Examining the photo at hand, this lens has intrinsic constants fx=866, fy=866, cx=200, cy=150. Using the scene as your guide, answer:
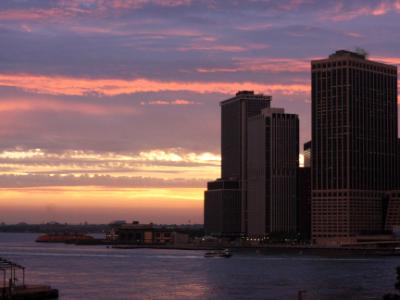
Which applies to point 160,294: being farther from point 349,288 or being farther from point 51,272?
point 51,272

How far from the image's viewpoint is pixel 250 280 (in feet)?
531

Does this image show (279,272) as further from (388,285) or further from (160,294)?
(160,294)

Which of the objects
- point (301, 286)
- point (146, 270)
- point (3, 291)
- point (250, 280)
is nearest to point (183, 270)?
point (146, 270)

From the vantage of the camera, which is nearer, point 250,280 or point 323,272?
point 250,280

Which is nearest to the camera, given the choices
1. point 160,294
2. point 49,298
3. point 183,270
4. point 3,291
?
point 3,291

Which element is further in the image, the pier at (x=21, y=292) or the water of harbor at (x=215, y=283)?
the water of harbor at (x=215, y=283)

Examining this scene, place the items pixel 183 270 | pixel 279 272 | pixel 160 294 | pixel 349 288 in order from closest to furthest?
pixel 160 294, pixel 349 288, pixel 279 272, pixel 183 270

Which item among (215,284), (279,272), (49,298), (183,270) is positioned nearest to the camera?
(49,298)

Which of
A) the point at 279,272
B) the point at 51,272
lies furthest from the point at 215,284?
the point at 51,272

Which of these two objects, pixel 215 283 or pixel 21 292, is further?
pixel 215 283

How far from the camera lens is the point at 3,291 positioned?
356ft

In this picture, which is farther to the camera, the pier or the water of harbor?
the water of harbor

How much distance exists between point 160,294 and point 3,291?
99.3 ft

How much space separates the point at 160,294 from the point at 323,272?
6520 centimetres
